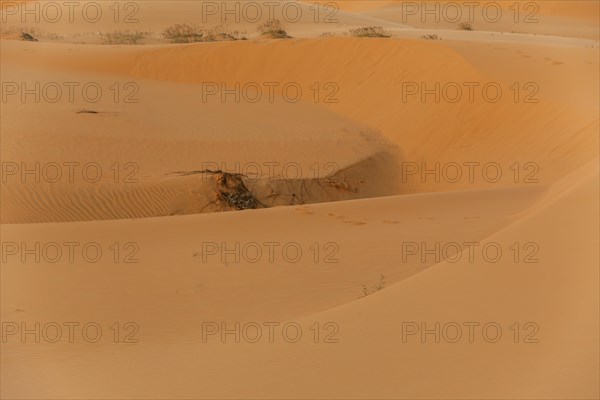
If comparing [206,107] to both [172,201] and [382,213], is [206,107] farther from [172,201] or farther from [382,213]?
[382,213]

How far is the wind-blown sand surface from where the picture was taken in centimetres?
486

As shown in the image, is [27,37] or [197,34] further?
[197,34]

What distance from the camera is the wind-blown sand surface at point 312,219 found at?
4.86 meters

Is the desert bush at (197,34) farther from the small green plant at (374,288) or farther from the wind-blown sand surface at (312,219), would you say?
the small green plant at (374,288)

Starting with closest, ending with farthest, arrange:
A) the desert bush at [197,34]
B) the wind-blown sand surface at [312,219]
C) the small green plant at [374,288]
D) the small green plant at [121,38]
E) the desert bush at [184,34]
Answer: the wind-blown sand surface at [312,219], the small green plant at [374,288], the desert bush at [197,34], the desert bush at [184,34], the small green plant at [121,38]

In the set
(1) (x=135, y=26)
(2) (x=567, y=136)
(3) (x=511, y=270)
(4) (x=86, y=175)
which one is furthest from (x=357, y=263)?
(1) (x=135, y=26)

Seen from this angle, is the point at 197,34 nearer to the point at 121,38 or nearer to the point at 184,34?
the point at 184,34

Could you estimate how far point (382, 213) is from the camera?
10.6m

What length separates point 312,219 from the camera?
10.2 metres

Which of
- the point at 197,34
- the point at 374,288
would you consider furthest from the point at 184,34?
the point at 374,288

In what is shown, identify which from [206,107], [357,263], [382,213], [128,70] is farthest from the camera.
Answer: [128,70]

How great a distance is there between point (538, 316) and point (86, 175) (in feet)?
Answer: 29.5

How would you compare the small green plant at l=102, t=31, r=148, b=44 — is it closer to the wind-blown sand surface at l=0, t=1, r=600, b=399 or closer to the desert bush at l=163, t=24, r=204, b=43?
the desert bush at l=163, t=24, r=204, b=43

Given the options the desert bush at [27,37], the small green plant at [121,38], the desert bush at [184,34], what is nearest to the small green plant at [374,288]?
the desert bush at [184,34]
